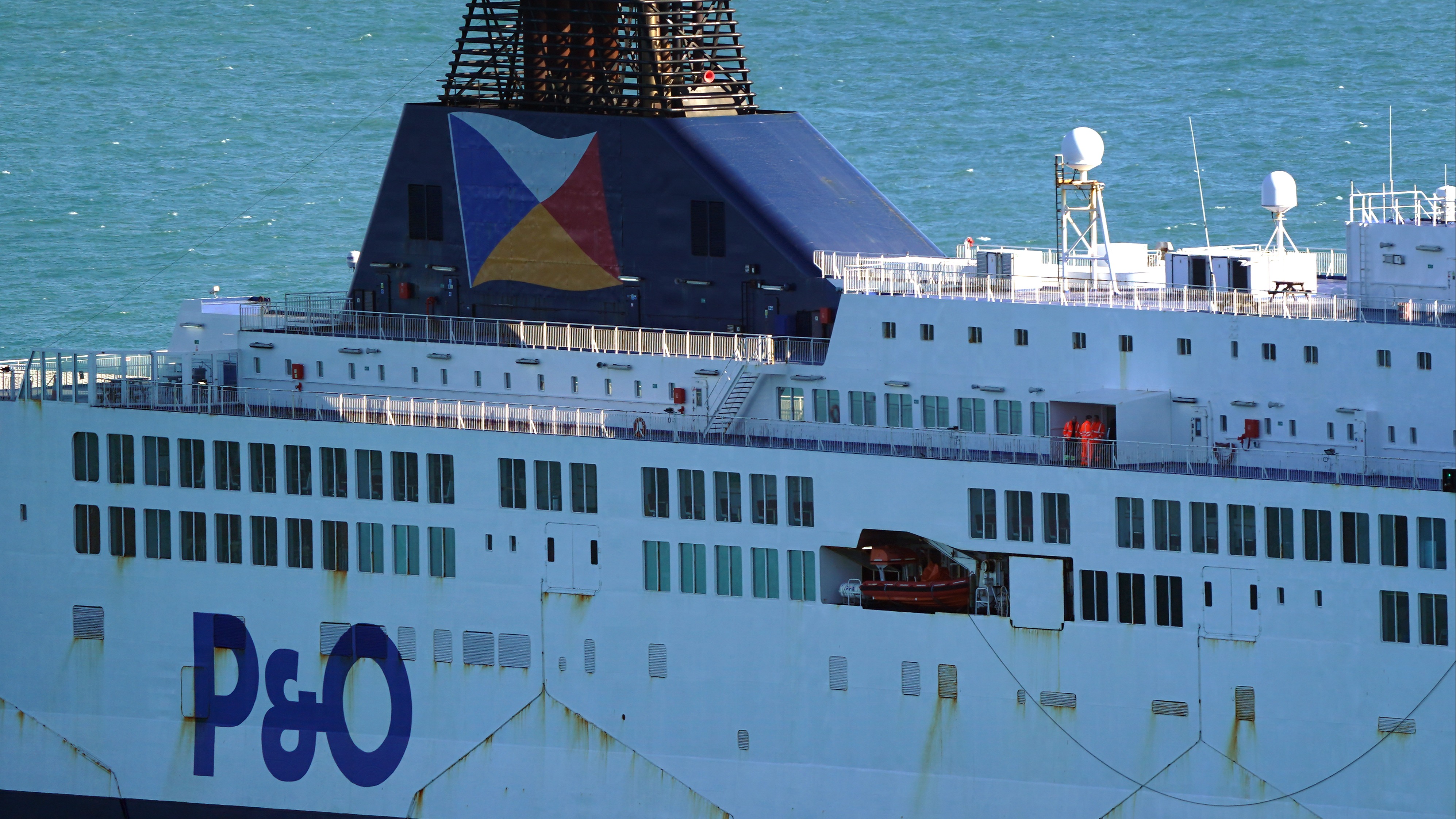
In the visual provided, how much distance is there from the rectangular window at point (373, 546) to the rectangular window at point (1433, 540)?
18.6 meters

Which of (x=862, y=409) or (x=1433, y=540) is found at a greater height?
(x=862, y=409)

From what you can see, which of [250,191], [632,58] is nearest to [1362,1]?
[250,191]

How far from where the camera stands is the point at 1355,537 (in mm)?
42000

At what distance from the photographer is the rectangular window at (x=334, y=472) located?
162 feet

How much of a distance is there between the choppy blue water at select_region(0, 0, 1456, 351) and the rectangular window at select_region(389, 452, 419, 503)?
3100 cm

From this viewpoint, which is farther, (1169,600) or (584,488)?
(584,488)

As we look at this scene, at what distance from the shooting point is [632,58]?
52219mm

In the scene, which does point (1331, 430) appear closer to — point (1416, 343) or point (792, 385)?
point (1416, 343)

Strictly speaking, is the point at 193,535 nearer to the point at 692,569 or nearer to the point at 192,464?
the point at 192,464

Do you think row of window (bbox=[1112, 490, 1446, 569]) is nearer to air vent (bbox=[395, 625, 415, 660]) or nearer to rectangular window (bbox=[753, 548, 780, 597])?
rectangular window (bbox=[753, 548, 780, 597])

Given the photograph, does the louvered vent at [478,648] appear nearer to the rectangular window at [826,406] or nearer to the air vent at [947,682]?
the rectangular window at [826,406]

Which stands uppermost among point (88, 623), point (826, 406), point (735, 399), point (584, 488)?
point (735, 399)

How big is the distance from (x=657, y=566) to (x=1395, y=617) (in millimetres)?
12807

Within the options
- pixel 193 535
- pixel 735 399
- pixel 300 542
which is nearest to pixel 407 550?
pixel 300 542
